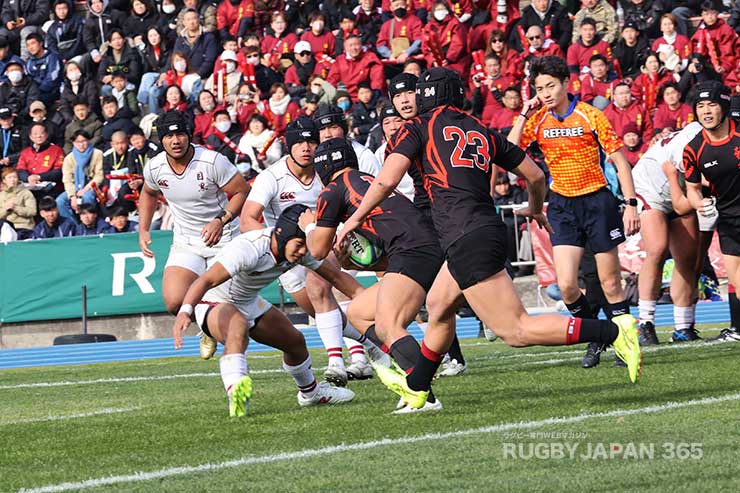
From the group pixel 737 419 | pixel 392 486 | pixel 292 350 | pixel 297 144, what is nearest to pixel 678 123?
pixel 297 144

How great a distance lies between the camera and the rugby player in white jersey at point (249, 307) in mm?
8250

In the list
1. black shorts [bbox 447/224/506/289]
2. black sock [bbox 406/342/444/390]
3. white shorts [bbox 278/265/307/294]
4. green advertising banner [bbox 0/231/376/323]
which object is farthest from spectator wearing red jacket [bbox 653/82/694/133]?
black shorts [bbox 447/224/506/289]

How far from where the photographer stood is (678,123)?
19.2 meters

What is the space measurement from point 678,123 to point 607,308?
348 inches

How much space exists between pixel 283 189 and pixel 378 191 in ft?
12.3

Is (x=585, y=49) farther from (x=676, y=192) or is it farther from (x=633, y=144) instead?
(x=676, y=192)

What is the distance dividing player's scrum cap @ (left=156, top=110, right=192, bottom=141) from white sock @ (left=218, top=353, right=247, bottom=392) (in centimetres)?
307

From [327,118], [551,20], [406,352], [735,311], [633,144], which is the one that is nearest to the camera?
[406,352]

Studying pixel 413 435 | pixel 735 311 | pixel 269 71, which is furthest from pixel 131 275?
pixel 413 435

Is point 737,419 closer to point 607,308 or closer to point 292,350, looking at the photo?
point 292,350

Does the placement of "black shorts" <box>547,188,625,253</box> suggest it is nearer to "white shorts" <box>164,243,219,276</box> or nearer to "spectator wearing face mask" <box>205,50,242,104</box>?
"white shorts" <box>164,243,219,276</box>

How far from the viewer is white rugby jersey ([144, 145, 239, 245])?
36.8 ft

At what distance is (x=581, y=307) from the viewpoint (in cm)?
1073

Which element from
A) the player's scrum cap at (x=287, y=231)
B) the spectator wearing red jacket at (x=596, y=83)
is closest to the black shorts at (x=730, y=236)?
the player's scrum cap at (x=287, y=231)
